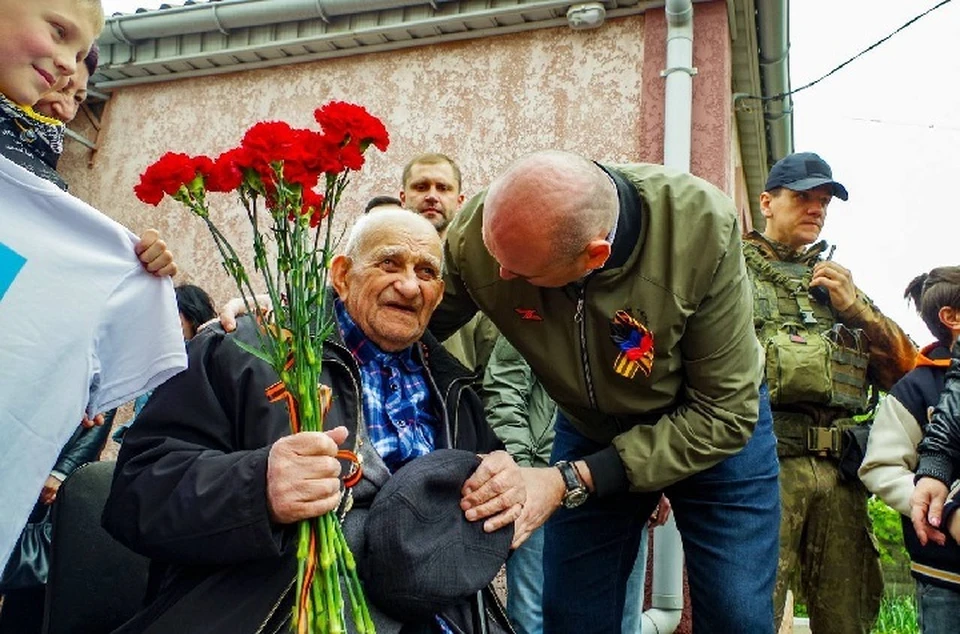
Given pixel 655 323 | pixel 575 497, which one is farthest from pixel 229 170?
pixel 575 497

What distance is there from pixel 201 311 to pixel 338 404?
2234mm

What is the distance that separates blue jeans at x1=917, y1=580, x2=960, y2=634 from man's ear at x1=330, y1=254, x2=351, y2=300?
2.45 metres

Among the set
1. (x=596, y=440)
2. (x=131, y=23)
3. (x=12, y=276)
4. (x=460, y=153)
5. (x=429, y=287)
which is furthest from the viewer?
(x=131, y=23)

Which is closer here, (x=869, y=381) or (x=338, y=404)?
(x=338, y=404)

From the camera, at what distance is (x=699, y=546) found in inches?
106

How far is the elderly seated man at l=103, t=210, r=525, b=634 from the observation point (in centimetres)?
180

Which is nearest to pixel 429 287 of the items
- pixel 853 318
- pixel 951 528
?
pixel 951 528

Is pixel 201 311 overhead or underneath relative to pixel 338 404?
overhead

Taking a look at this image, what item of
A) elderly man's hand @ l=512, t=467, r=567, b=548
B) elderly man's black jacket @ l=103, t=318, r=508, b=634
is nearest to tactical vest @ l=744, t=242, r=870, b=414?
elderly man's hand @ l=512, t=467, r=567, b=548

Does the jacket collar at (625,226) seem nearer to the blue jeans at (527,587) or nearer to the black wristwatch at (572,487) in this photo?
the black wristwatch at (572,487)

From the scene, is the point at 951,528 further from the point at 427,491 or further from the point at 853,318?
the point at 427,491

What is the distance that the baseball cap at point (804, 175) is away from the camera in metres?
4.14

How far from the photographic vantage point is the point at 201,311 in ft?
13.7

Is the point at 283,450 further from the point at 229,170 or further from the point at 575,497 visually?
the point at 575,497
